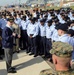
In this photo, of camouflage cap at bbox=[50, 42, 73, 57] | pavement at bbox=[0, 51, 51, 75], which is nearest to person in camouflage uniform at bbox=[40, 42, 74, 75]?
camouflage cap at bbox=[50, 42, 73, 57]

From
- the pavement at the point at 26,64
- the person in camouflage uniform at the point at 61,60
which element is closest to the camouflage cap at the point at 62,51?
the person in camouflage uniform at the point at 61,60

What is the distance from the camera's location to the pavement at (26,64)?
9.38m

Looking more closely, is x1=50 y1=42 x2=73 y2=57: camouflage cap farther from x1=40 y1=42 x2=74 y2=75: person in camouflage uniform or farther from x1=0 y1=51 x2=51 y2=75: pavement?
x1=0 y1=51 x2=51 y2=75: pavement

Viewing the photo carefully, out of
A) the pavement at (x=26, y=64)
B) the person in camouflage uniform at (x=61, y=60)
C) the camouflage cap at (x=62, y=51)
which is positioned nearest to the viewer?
the person in camouflage uniform at (x=61, y=60)

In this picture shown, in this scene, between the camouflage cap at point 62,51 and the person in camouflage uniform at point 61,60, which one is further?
the camouflage cap at point 62,51

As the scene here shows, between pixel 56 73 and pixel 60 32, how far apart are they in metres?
3.10

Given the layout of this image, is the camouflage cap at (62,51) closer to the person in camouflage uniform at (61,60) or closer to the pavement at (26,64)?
the person in camouflage uniform at (61,60)

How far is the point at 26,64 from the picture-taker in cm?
1042

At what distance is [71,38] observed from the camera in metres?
7.30

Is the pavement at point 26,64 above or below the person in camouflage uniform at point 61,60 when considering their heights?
below

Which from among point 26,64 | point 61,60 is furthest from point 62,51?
point 26,64

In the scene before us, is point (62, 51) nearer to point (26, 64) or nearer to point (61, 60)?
point (61, 60)

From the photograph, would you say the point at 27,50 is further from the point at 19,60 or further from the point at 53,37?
the point at 53,37

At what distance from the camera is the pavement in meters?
9.38
